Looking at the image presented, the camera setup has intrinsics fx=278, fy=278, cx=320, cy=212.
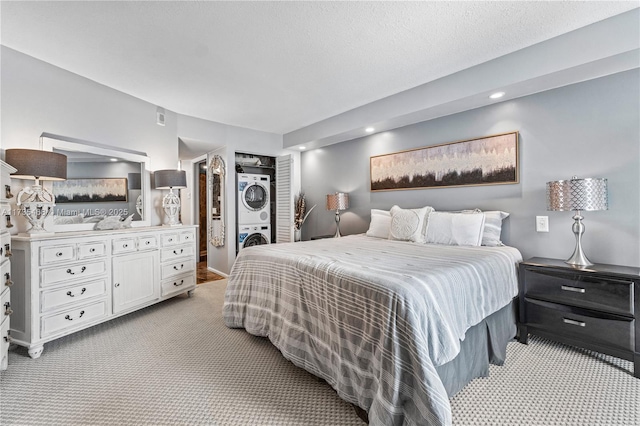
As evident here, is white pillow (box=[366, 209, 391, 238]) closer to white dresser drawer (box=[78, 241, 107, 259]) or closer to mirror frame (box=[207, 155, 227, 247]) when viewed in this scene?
mirror frame (box=[207, 155, 227, 247])

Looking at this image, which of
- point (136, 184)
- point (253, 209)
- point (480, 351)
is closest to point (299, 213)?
point (253, 209)

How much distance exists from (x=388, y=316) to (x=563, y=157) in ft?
7.70

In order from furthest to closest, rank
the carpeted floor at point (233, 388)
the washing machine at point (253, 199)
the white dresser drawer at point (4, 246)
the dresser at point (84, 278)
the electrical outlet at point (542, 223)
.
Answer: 1. the washing machine at point (253, 199)
2. the electrical outlet at point (542, 223)
3. the dresser at point (84, 278)
4. the white dresser drawer at point (4, 246)
5. the carpeted floor at point (233, 388)

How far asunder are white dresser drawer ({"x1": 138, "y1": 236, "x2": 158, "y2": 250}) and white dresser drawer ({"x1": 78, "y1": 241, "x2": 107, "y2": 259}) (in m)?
0.35

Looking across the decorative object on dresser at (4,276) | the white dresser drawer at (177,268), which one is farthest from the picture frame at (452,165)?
the decorative object on dresser at (4,276)

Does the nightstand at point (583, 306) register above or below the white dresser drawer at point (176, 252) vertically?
below

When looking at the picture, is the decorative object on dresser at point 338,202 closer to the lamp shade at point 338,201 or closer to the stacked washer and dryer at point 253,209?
the lamp shade at point 338,201

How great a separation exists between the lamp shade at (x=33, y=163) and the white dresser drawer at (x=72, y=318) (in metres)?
1.13

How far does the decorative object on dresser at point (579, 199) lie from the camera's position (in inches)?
82.4

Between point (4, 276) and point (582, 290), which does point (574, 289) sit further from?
point (4, 276)

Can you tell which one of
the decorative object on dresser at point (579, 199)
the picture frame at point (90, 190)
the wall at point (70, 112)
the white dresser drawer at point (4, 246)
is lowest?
the white dresser drawer at point (4, 246)

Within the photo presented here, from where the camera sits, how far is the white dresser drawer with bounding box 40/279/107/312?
7.09 ft

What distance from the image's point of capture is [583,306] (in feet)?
6.57

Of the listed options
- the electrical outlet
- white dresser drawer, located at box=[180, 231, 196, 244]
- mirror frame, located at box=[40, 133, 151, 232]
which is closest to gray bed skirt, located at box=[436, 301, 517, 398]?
the electrical outlet
